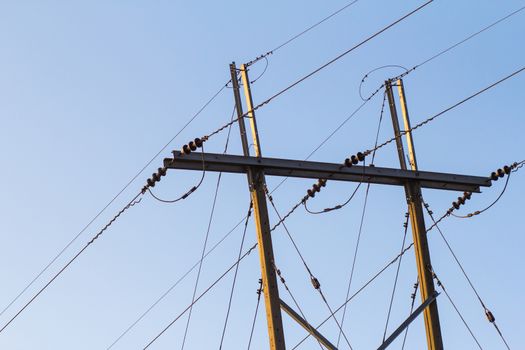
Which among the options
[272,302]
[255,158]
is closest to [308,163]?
[255,158]

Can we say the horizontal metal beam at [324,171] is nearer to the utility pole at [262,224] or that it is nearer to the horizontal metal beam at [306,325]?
the utility pole at [262,224]

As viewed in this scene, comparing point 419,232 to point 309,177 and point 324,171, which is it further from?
point 309,177

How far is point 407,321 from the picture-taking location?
32219 millimetres

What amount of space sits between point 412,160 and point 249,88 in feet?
14.9

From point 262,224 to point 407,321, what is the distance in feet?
12.9

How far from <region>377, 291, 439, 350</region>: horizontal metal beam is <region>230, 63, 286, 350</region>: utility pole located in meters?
2.44

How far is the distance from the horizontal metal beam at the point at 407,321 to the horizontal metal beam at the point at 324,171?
2.85m

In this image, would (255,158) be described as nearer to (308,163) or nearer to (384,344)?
(308,163)

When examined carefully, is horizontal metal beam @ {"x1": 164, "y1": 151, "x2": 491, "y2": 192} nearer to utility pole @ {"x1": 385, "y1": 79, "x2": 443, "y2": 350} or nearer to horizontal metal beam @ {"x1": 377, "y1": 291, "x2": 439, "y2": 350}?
utility pole @ {"x1": 385, "y1": 79, "x2": 443, "y2": 350}

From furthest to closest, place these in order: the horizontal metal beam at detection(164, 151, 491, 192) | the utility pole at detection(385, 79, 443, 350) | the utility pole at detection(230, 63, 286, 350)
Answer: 1. the utility pole at detection(385, 79, 443, 350)
2. the horizontal metal beam at detection(164, 151, 491, 192)
3. the utility pole at detection(230, 63, 286, 350)

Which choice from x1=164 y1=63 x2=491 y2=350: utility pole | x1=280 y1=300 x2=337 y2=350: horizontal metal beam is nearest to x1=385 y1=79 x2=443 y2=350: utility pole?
x1=164 y1=63 x2=491 y2=350: utility pole

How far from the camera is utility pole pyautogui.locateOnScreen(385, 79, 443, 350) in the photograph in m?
33.1

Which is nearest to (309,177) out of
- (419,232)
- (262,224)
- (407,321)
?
(262,224)

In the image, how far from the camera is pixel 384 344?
31375mm
